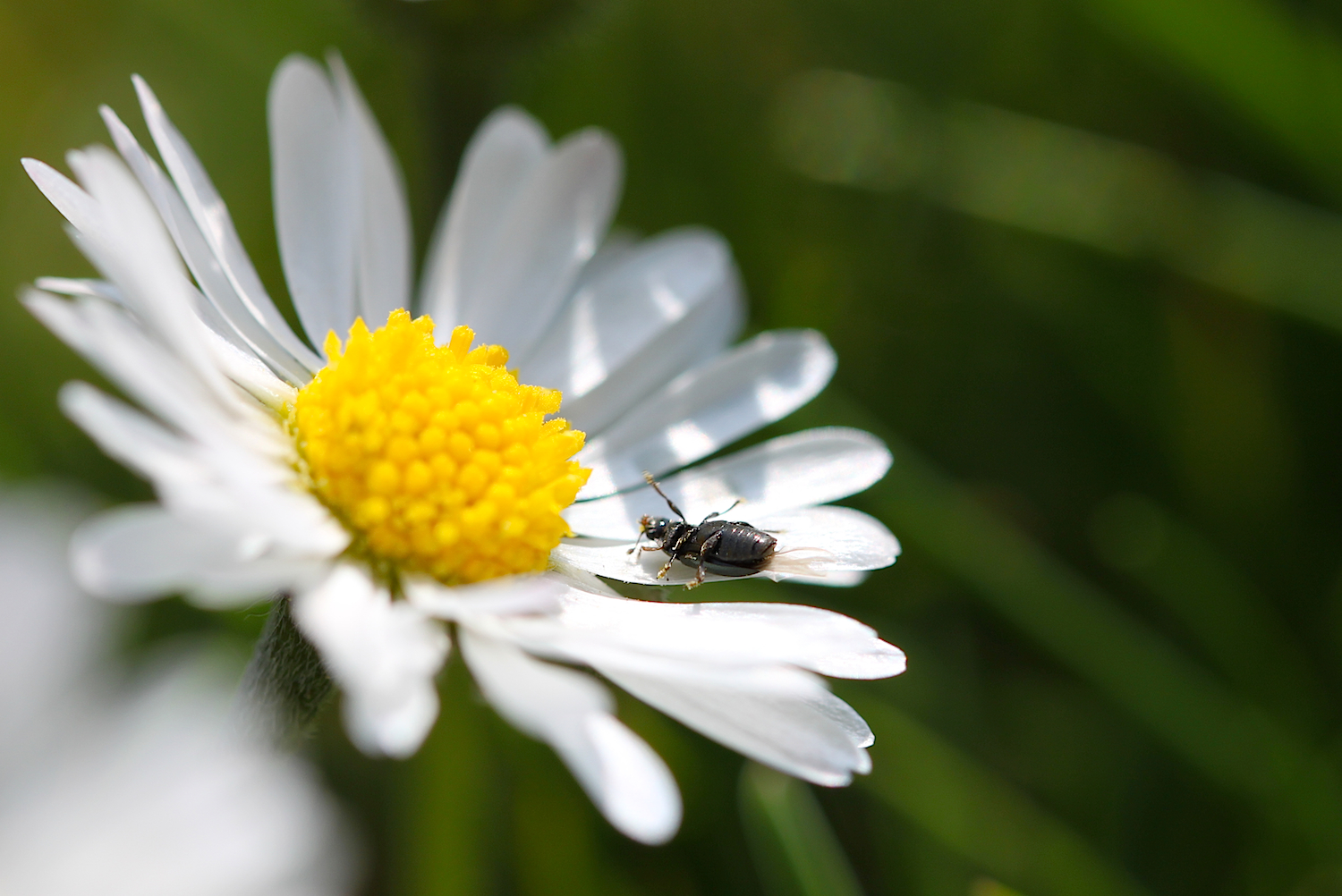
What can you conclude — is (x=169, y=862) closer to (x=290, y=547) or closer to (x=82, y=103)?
(x=290, y=547)

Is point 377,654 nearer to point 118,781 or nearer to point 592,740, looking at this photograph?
point 592,740

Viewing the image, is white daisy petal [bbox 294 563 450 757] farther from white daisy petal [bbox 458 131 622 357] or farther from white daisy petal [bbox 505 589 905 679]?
white daisy petal [bbox 458 131 622 357]

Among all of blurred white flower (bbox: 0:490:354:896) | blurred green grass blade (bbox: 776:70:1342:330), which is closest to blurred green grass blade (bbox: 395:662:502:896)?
blurred white flower (bbox: 0:490:354:896)

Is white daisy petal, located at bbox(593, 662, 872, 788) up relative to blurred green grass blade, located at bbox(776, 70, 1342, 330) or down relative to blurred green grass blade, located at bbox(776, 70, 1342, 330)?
down

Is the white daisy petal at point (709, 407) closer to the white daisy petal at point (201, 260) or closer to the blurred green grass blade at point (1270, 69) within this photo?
the white daisy petal at point (201, 260)

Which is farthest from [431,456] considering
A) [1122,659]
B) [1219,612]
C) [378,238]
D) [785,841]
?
[1219,612]

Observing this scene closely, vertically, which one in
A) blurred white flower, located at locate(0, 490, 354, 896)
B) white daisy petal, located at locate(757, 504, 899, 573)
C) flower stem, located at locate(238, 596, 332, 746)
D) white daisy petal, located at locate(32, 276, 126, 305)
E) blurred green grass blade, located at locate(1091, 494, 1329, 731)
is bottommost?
blurred white flower, located at locate(0, 490, 354, 896)
